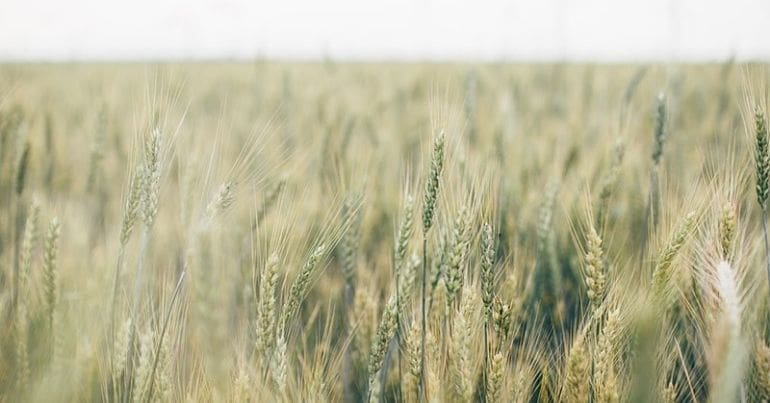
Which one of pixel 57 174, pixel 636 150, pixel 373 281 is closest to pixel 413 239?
pixel 373 281

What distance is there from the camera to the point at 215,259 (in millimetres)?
1301

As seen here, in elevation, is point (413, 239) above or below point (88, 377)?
above

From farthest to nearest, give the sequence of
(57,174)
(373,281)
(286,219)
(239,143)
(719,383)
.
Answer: (239,143), (57,174), (373,281), (286,219), (719,383)

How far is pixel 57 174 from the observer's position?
2.73m

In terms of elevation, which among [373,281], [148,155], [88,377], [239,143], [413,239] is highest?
[239,143]

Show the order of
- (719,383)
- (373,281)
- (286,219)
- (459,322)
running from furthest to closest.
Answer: (373,281)
(286,219)
(459,322)
(719,383)

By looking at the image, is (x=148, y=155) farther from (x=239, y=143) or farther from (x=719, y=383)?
(x=239, y=143)

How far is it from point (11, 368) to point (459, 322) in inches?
34.6

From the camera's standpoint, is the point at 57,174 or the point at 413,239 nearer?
the point at 413,239

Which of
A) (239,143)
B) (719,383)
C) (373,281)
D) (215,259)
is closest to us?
(719,383)

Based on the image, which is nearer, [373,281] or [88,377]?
[88,377]

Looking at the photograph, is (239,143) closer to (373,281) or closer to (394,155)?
(394,155)

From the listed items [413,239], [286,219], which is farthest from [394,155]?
[286,219]

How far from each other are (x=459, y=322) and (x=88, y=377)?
68 centimetres
